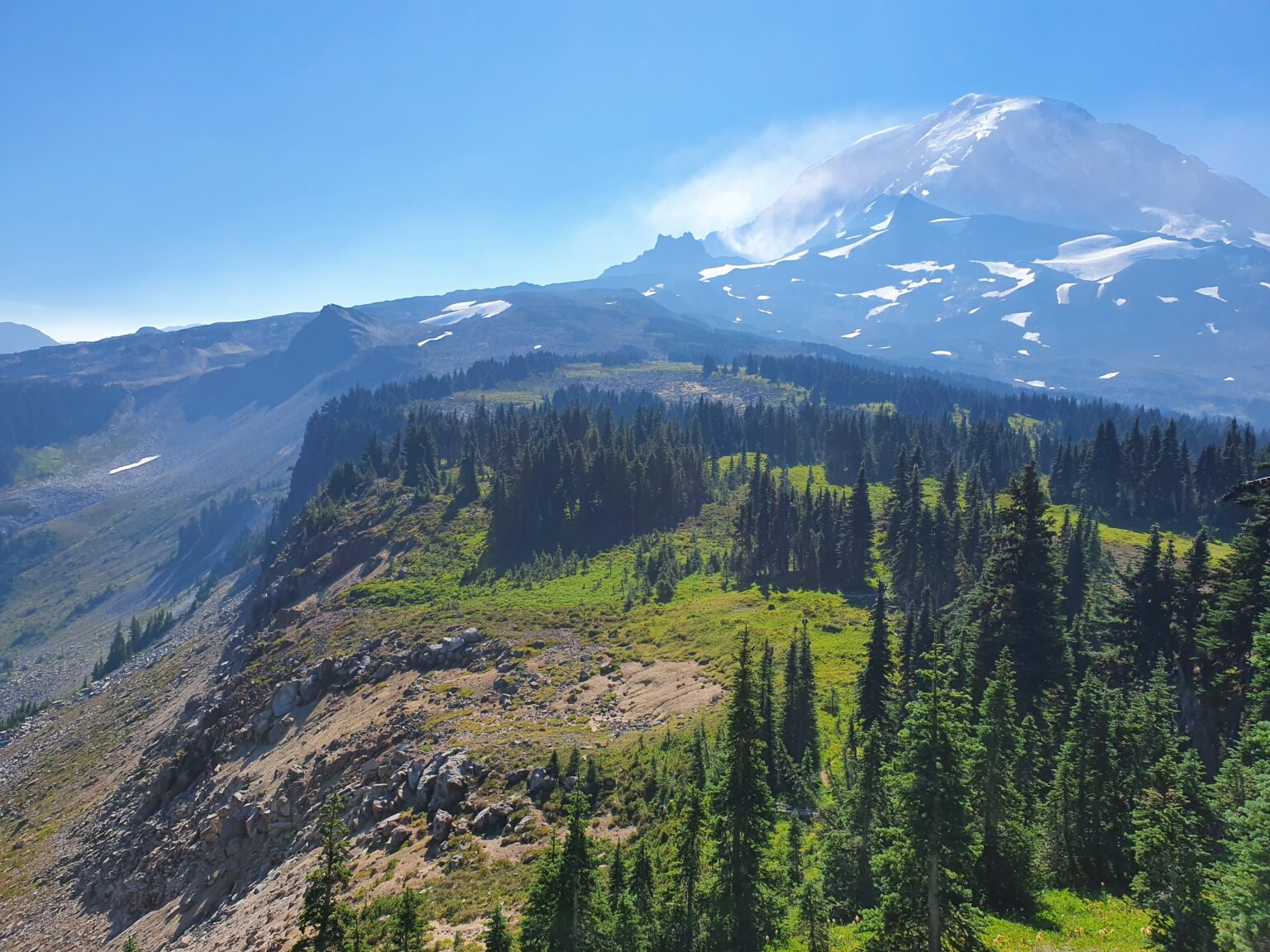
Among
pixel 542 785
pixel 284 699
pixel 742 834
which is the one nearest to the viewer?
pixel 742 834

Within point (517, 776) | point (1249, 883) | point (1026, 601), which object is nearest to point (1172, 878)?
point (1249, 883)

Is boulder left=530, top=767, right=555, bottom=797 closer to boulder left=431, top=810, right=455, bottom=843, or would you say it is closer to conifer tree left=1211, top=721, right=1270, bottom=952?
boulder left=431, top=810, right=455, bottom=843

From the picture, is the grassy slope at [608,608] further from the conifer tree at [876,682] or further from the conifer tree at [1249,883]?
the conifer tree at [1249,883]

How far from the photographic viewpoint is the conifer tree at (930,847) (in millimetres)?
17812

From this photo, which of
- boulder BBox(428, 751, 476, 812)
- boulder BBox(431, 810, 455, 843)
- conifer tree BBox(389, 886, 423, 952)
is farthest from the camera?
boulder BBox(428, 751, 476, 812)

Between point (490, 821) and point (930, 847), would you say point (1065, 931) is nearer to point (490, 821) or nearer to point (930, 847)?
point (930, 847)

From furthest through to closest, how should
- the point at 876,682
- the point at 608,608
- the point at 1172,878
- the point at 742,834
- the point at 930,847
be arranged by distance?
the point at 608,608 → the point at 876,682 → the point at 742,834 → the point at 1172,878 → the point at 930,847

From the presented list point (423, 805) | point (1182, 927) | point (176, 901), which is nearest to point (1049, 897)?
point (1182, 927)

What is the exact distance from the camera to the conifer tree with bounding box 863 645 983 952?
58.4 ft

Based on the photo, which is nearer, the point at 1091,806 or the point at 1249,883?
the point at 1249,883

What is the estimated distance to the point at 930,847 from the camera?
17906 mm

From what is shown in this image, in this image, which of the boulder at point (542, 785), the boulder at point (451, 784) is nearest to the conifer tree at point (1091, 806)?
the boulder at point (542, 785)

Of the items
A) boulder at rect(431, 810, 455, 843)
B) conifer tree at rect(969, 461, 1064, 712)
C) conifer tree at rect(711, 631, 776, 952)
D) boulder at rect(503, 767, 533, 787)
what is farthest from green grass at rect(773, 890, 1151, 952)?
boulder at rect(503, 767, 533, 787)

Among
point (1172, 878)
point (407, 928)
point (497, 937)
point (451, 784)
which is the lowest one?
point (451, 784)
